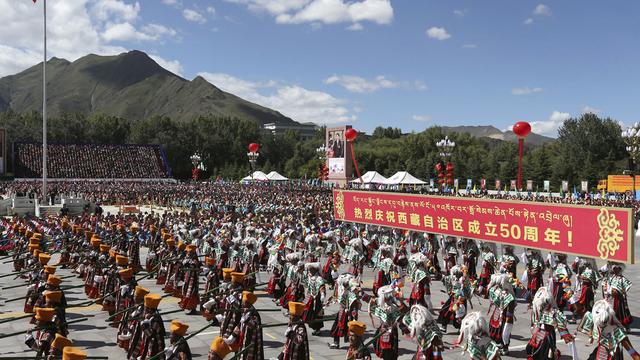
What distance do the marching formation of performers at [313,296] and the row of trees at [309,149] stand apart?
59034mm

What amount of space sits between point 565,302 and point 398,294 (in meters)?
6.76

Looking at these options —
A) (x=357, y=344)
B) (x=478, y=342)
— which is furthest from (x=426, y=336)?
(x=357, y=344)

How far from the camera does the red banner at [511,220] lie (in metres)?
14.0

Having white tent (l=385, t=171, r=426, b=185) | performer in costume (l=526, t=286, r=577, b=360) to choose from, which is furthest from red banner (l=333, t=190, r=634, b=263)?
white tent (l=385, t=171, r=426, b=185)

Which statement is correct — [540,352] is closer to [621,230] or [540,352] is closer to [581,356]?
[581,356]

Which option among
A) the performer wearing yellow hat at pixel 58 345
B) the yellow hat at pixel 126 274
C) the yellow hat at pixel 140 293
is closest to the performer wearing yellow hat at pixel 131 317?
the yellow hat at pixel 140 293

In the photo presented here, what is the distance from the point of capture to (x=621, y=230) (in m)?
13.6

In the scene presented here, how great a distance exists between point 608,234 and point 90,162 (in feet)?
255

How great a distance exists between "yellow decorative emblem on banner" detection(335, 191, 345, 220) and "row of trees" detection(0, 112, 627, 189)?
5460cm

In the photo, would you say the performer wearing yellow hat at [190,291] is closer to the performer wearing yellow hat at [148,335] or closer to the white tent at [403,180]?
the performer wearing yellow hat at [148,335]

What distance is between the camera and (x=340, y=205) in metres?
25.0

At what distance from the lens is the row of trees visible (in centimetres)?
7694

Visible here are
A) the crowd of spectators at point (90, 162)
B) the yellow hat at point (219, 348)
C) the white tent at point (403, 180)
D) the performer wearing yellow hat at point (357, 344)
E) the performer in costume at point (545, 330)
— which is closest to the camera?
the yellow hat at point (219, 348)

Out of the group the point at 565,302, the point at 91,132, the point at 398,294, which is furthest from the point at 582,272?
the point at 91,132
